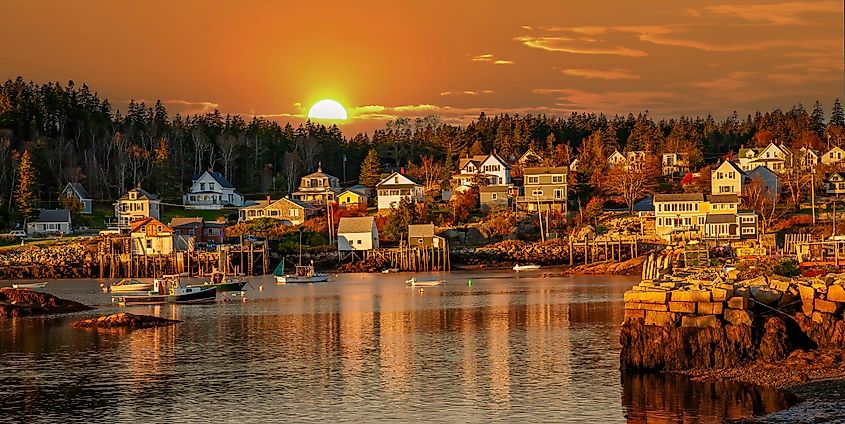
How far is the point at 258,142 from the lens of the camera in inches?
5935

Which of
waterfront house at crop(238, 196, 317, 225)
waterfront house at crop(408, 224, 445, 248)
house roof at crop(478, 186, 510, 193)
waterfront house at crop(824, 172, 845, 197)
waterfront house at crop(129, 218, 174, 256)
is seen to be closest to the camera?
waterfront house at crop(129, 218, 174, 256)

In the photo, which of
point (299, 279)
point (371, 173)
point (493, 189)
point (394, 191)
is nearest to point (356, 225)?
point (394, 191)

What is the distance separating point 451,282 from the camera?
3226 inches

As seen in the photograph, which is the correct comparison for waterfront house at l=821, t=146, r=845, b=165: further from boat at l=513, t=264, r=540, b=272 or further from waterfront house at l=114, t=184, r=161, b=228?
waterfront house at l=114, t=184, r=161, b=228

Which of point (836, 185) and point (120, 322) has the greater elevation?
point (836, 185)

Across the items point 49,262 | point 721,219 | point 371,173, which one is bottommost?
point 49,262

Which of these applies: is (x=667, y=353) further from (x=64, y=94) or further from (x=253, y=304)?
(x=64, y=94)

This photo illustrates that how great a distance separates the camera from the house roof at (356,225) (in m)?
102

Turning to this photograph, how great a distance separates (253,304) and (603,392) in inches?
1546

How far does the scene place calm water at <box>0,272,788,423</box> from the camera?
26844mm

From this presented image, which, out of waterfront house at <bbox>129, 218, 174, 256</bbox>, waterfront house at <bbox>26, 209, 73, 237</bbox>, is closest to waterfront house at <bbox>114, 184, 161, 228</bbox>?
waterfront house at <bbox>26, 209, 73, 237</bbox>

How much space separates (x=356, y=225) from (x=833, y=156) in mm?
69026

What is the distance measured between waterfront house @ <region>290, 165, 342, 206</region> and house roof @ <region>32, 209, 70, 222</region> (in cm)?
2775

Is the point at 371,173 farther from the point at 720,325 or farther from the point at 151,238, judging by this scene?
the point at 720,325
